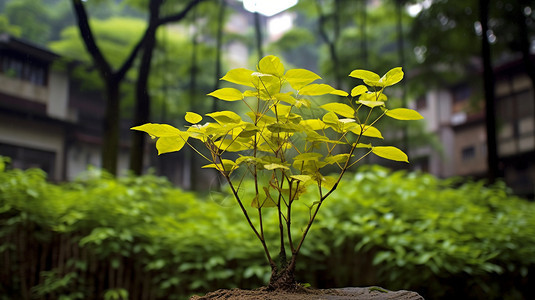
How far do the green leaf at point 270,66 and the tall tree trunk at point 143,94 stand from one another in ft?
7.21

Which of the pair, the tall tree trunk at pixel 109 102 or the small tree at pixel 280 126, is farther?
the tall tree trunk at pixel 109 102

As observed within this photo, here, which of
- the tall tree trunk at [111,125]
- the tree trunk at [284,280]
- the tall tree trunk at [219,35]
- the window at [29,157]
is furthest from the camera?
the tall tree trunk at [219,35]

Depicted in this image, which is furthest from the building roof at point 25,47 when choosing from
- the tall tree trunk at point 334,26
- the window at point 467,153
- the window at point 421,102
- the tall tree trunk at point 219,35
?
the window at point 467,153

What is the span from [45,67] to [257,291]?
2.50 metres

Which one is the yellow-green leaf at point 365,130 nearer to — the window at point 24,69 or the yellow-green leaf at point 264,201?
the yellow-green leaf at point 264,201

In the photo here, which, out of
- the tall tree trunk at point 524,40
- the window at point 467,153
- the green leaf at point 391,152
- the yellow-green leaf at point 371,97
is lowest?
the green leaf at point 391,152

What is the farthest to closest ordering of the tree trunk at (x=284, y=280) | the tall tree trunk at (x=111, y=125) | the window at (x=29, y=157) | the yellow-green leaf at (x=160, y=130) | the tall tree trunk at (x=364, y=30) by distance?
the tall tree trunk at (x=364, y=30)
the tall tree trunk at (x=111, y=125)
the window at (x=29, y=157)
the tree trunk at (x=284, y=280)
the yellow-green leaf at (x=160, y=130)

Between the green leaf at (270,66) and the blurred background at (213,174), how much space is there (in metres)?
0.57

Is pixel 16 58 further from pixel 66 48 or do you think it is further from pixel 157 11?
pixel 157 11

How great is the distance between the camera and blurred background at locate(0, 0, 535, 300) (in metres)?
1.90

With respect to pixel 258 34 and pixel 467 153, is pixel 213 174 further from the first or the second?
pixel 467 153

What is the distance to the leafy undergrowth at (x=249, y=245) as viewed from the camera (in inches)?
72.1

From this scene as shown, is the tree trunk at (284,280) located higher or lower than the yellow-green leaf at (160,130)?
lower

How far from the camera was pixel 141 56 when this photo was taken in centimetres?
296
